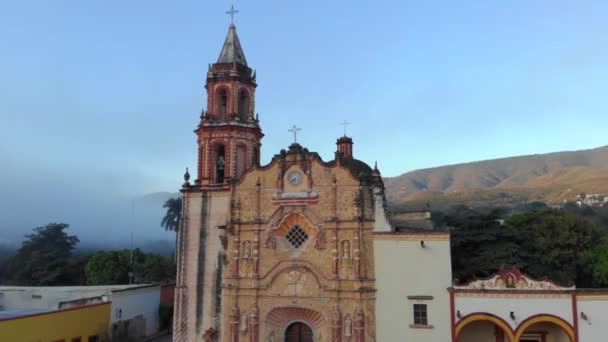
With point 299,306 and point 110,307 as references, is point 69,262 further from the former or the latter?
point 299,306

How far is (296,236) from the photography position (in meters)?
20.7

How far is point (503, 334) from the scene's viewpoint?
1850 cm

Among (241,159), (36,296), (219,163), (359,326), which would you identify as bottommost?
(359,326)

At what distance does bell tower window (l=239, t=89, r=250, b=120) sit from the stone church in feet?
0.32

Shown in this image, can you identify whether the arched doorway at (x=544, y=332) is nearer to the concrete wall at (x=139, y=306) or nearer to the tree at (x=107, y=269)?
the concrete wall at (x=139, y=306)

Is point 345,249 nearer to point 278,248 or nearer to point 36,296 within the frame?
point 278,248

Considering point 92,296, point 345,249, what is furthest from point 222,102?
point 92,296

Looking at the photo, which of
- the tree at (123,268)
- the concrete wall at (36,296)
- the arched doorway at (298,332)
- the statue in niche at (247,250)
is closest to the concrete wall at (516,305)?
the arched doorway at (298,332)

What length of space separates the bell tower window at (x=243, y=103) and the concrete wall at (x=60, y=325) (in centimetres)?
1180

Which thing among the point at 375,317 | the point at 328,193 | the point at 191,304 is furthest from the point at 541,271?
the point at 191,304

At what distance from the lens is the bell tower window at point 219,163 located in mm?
22438

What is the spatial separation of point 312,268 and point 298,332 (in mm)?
2981

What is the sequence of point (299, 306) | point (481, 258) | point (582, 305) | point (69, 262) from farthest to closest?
Result: point (69, 262) → point (481, 258) → point (299, 306) → point (582, 305)

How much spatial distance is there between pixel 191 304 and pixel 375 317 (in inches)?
322
